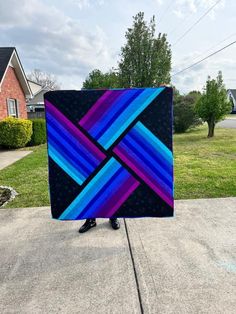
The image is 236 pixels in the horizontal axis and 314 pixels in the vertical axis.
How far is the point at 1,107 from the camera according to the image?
1365 cm

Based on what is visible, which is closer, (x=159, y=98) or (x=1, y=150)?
(x=159, y=98)

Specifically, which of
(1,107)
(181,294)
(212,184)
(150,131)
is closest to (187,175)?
(212,184)

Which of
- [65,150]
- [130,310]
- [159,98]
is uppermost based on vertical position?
[159,98]

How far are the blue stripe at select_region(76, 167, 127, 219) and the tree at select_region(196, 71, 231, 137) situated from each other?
11.9 metres

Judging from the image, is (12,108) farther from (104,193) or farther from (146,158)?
(146,158)

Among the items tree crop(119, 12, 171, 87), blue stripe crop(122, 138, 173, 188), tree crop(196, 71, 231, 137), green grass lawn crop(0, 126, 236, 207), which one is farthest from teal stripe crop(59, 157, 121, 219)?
tree crop(119, 12, 171, 87)

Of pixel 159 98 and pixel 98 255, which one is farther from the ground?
pixel 159 98

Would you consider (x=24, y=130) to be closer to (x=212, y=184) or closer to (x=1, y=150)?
(x=1, y=150)

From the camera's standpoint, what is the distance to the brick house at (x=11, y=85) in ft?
45.7

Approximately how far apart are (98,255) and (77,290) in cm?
57

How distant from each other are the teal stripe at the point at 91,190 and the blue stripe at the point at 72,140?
129 millimetres

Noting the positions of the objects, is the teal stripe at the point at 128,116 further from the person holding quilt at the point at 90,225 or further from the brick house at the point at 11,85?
the brick house at the point at 11,85

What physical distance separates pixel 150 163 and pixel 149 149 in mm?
149

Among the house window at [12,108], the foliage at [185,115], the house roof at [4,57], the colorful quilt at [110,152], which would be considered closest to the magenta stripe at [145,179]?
the colorful quilt at [110,152]
